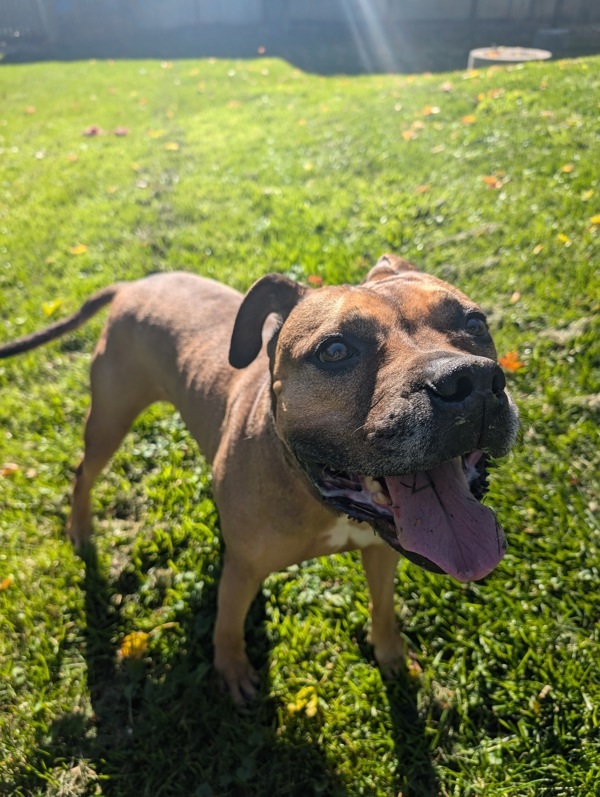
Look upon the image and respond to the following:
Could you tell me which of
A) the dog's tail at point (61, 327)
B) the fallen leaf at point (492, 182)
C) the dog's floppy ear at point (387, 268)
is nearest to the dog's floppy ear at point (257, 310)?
the dog's floppy ear at point (387, 268)

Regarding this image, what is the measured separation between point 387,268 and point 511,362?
1.68m

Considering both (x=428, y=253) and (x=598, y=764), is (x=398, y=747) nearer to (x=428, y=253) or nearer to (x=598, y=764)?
(x=598, y=764)

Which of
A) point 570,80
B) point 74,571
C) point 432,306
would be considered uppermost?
point 432,306

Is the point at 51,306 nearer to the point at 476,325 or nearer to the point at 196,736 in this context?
the point at 196,736

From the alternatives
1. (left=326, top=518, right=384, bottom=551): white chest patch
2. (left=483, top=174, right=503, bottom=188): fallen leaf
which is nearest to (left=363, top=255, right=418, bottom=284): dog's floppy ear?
(left=326, top=518, right=384, bottom=551): white chest patch

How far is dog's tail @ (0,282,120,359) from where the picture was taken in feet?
11.0

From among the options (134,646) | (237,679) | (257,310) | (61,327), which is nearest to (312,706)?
(237,679)

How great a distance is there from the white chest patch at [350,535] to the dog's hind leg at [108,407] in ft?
4.74

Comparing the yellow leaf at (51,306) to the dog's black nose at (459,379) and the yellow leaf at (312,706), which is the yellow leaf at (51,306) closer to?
the yellow leaf at (312,706)

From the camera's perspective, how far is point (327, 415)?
2055 millimetres

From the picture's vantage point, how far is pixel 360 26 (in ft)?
63.8

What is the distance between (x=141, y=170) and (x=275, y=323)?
22.5ft

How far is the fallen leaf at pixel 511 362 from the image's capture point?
13.5ft

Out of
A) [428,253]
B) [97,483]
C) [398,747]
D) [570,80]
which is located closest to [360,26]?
[570,80]
